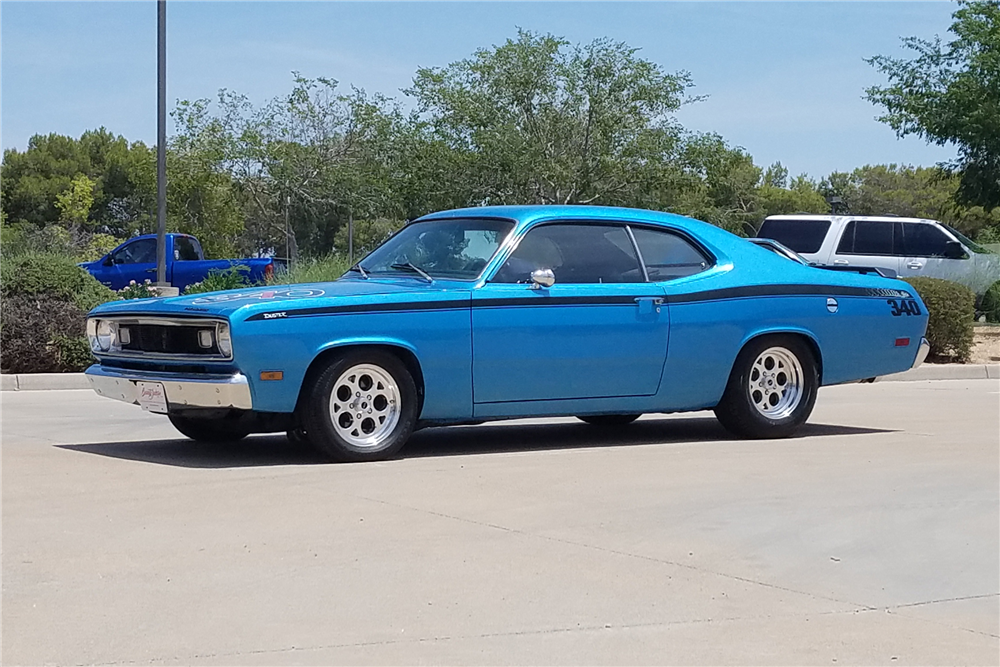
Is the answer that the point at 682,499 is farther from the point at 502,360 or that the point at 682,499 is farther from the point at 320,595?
the point at 320,595

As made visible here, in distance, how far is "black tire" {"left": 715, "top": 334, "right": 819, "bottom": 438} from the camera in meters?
9.79

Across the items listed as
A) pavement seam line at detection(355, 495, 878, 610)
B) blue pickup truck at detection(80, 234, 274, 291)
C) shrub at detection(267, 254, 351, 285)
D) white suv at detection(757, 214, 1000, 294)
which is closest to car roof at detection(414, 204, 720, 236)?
pavement seam line at detection(355, 495, 878, 610)

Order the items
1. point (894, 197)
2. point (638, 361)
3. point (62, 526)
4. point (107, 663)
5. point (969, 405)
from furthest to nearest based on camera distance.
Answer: point (894, 197), point (969, 405), point (638, 361), point (62, 526), point (107, 663)

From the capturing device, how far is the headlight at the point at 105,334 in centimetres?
888

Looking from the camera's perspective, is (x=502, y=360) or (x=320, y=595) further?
(x=502, y=360)

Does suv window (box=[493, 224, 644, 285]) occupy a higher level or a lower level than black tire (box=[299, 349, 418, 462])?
higher

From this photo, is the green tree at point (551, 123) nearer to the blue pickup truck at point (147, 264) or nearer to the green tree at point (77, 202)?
the blue pickup truck at point (147, 264)

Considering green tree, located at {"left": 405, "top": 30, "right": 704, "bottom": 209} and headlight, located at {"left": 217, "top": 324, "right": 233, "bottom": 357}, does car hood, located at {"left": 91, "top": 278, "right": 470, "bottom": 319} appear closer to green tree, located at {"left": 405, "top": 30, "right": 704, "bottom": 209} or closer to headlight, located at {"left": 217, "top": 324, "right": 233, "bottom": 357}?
headlight, located at {"left": 217, "top": 324, "right": 233, "bottom": 357}

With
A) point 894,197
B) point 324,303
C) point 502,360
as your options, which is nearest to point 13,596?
point 324,303

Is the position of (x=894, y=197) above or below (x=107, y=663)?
above

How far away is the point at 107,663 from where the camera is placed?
453 centimetres

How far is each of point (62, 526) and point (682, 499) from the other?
307 centimetres

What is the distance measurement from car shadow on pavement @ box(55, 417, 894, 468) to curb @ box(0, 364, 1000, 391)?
551 cm

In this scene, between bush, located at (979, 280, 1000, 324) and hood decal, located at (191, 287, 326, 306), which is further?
bush, located at (979, 280, 1000, 324)
